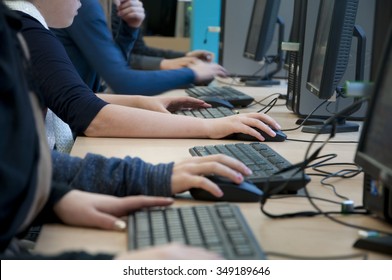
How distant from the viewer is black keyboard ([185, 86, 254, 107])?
8.29ft

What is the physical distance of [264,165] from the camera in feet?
4.55

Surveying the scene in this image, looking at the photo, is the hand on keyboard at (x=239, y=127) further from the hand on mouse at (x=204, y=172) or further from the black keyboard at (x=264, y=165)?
the hand on mouse at (x=204, y=172)

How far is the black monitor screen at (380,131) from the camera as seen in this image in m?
1.07

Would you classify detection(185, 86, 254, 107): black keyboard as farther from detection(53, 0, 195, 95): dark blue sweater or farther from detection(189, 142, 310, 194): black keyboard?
detection(189, 142, 310, 194): black keyboard

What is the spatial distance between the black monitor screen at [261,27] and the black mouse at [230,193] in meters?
2.07

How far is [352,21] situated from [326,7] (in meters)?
0.17

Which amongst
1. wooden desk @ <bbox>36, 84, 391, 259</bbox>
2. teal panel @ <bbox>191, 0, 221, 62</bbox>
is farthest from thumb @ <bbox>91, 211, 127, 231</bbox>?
teal panel @ <bbox>191, 0, 221, 62</bbox>

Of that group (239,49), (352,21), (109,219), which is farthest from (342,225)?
(239,49)

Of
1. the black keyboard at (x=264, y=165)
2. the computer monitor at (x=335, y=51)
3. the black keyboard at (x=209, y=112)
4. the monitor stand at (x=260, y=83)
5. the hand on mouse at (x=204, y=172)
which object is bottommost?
the monitor stand at (x=260, y=83)

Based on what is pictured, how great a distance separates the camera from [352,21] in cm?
192

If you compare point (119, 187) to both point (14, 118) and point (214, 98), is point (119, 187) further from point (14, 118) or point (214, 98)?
point (214, 98)

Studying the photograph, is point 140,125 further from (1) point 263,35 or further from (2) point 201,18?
(2) point 201,18

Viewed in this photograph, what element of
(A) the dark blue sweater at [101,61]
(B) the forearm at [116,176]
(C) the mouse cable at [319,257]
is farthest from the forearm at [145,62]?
(C) the mouse cable at [319,257]

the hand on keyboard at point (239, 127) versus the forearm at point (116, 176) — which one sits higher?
the forearm at point (116, 176)
